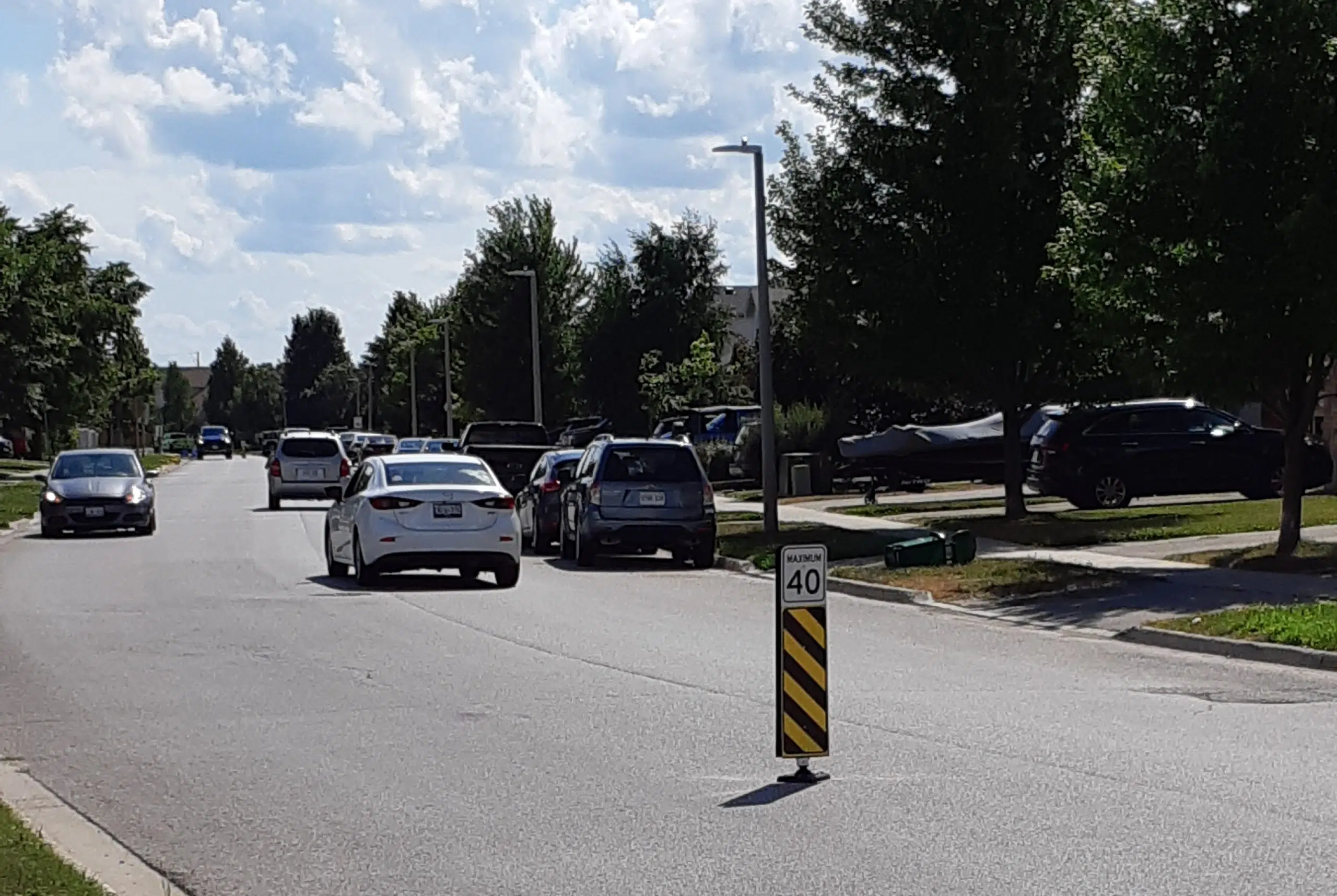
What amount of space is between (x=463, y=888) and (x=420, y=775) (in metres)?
2.53

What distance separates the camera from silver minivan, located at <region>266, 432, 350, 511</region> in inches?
1703

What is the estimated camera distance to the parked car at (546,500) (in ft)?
94.6

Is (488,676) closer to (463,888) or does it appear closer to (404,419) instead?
(463,888)

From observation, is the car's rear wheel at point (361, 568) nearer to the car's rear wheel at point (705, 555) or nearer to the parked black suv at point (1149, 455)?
the car's rear wheel at point (705, 555)

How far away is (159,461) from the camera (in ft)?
329

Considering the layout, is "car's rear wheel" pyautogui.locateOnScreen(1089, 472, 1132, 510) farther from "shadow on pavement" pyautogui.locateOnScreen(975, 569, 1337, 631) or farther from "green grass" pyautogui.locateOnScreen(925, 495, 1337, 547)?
"shadow on pavement" pyautogui.locateOnScreen(975, 569, 1337, 631)

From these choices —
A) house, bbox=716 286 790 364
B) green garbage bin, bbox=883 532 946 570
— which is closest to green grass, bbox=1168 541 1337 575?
green garbage bin, bbox=883 532 946 570

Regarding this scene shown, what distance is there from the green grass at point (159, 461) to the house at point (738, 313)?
987 inches

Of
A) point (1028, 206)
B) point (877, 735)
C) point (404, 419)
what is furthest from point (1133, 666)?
point (404, 419)

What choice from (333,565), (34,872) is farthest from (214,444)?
(34,872)

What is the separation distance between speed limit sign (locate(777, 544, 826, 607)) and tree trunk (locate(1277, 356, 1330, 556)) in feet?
42.7

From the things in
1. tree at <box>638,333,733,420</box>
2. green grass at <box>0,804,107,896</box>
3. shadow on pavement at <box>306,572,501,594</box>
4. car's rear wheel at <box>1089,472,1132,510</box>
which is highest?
tree at <box>638,333,733,420</box>

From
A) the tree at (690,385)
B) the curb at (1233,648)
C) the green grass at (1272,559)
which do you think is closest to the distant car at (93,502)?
the green grass at (1272,559)

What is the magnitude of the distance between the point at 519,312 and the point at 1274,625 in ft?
210
